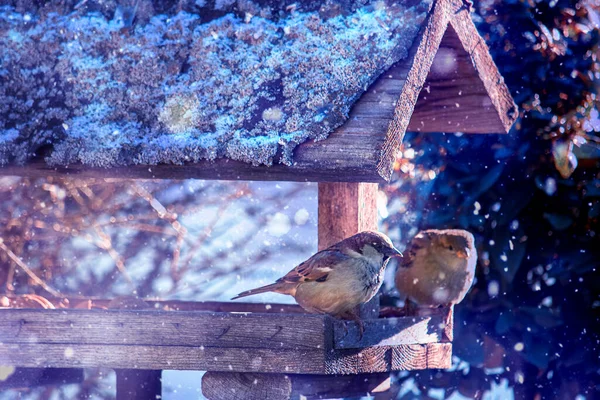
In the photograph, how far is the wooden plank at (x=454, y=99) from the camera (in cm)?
302

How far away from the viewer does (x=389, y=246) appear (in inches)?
106

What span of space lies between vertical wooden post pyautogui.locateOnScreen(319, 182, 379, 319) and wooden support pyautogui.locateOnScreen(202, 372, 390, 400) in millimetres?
479

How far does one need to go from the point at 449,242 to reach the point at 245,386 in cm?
129

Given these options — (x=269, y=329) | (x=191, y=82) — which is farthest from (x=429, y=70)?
A: (x=269, y=329)

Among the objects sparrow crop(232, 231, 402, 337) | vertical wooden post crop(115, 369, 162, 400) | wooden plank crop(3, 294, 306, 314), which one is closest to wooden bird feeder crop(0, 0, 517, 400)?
sparrow crop(232, 231, 402, 337)

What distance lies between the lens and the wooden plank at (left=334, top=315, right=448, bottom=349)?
2.36m

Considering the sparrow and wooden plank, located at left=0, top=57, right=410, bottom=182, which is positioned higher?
wooden plank, located at left=0, top=57, right=410, bottom=182

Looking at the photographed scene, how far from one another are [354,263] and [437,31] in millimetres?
775

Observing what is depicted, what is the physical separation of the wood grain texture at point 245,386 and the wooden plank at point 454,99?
134 cm

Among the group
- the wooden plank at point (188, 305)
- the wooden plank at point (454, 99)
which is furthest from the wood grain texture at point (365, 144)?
the wooden plank at point (188, 305)

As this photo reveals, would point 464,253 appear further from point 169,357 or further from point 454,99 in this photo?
point 169,357

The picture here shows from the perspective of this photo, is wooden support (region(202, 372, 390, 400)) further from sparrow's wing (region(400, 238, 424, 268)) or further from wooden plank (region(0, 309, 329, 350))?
sparrow's wing (region(400, 238, 424, 268))

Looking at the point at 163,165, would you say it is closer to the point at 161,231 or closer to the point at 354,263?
the point at 354,263

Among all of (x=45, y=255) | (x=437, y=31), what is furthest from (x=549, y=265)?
(x=45, y=255)
